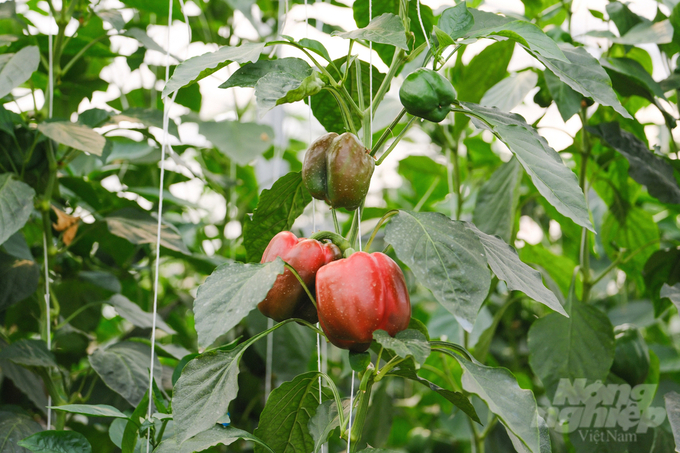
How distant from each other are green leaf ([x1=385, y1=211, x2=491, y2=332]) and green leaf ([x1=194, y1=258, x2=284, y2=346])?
11 centimetres

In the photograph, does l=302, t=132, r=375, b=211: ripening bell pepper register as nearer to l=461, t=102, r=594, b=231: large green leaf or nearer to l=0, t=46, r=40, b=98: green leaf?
l=461, t=102, r=594, b=231: large green leaf

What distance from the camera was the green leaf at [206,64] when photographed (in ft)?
1.58

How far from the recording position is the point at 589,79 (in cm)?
57

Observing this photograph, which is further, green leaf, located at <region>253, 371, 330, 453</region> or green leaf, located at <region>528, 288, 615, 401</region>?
green leaf, located at <region>528, 288, 615, 401</region>

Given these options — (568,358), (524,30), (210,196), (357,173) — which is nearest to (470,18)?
(524,30)

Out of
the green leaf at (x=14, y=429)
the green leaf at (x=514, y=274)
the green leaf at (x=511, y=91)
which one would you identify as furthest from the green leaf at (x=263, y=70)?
the green leaf at (x=14, y=429)

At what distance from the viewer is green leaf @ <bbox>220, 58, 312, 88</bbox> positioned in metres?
0.53

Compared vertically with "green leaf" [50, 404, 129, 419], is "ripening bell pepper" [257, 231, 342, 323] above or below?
above

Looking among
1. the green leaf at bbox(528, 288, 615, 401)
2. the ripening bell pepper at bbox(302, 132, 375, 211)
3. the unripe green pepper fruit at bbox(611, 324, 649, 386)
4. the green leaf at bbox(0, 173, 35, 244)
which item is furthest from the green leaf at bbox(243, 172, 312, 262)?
the unripe green pepper fruit at bbox(611, 324, 649, 386)

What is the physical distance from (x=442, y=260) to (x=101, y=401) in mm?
759

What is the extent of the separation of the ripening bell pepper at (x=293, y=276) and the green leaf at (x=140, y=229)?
39 cm

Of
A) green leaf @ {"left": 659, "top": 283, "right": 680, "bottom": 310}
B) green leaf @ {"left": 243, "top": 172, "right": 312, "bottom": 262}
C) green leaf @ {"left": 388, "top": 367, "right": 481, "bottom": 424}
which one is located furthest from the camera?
green leaf @ {"left": 659, "top": 283, "right": 680, "bottom": 310}

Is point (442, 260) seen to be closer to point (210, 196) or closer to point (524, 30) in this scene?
point (524, 30)

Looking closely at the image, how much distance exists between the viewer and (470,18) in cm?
55
